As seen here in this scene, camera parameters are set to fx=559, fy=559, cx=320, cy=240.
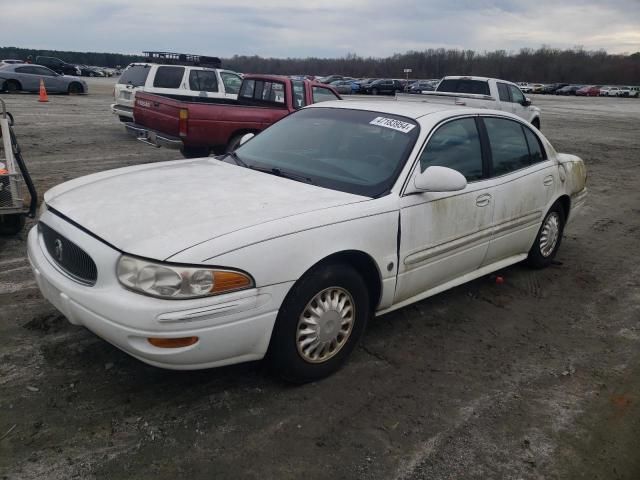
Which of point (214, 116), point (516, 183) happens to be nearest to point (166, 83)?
point (214, 116)

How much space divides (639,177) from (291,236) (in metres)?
10.6

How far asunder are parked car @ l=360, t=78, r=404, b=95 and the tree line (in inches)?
2120

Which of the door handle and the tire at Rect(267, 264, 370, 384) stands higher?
the door handle

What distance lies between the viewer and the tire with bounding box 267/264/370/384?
9.86 feet

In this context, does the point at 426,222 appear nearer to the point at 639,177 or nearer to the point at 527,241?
the point at 527,241

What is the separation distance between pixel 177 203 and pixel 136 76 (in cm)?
1159

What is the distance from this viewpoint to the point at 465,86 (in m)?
15.6

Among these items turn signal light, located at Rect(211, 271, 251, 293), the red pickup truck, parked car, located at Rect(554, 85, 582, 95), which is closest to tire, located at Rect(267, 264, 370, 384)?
turn signal light, located at Rect(211, 271, 251, 293)

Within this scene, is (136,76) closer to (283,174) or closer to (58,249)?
(283,174)

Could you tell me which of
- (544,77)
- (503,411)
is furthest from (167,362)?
(544,77)

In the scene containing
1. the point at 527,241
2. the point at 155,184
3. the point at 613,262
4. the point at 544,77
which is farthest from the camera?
the point at 544,77

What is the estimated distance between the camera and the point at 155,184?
3555mm

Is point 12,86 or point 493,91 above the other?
point 493,91

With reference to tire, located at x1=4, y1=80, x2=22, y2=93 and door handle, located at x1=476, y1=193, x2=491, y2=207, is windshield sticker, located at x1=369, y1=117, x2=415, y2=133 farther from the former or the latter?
tire, located at x1=4, y1=80, x2=22, y2=93
